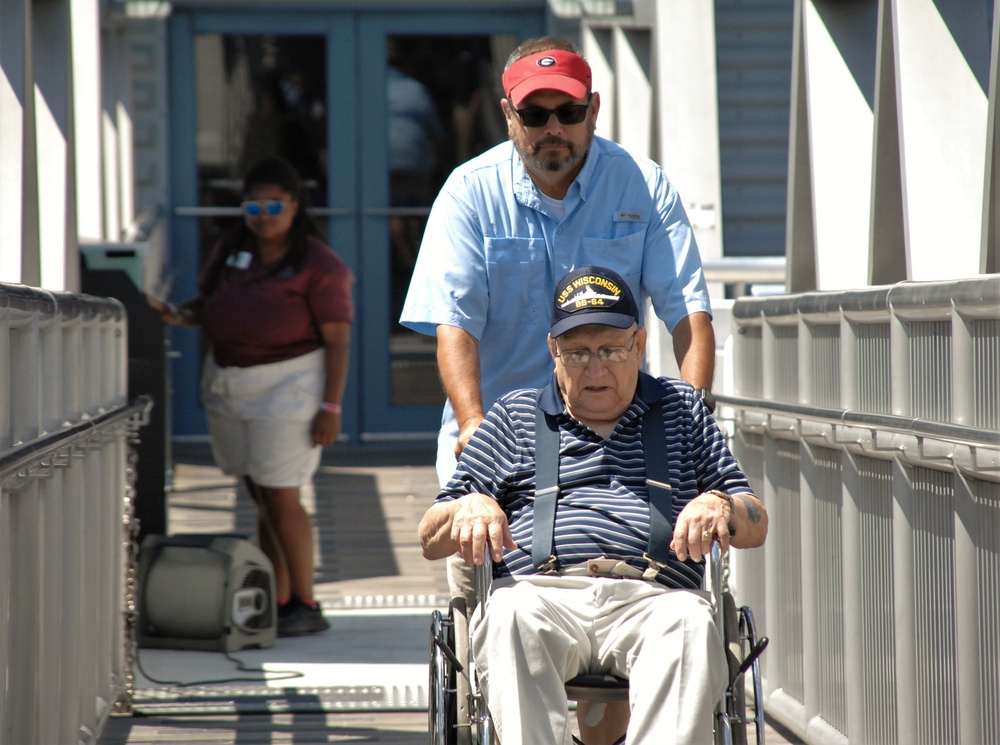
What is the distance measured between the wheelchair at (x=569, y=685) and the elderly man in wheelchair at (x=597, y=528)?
0.03 meters

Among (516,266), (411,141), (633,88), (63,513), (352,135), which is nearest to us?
(516,266)

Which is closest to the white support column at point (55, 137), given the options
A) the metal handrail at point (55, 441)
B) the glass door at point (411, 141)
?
the metal handrail at point (55, 441)

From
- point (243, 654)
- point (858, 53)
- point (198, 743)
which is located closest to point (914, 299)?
point (858, 53)

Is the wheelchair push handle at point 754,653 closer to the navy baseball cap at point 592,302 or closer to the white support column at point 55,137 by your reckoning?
the navy baseball cap at point 592,302

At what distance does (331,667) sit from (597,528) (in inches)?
108

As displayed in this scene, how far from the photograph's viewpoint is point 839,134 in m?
5.02

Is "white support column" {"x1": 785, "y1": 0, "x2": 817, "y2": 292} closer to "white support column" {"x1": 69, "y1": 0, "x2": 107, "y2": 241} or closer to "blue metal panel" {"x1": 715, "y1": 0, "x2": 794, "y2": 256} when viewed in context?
"blue metal panel" {"x1": 715, "y1": 0, "x2": 794, "y2": 256}

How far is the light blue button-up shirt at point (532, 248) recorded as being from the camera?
3689mm

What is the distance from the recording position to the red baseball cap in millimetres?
3430

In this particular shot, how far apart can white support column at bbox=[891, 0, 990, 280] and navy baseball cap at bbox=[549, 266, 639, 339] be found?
115 cm

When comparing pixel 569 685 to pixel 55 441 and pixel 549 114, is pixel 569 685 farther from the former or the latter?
pixel 55 441

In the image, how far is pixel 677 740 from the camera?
9.30 feet

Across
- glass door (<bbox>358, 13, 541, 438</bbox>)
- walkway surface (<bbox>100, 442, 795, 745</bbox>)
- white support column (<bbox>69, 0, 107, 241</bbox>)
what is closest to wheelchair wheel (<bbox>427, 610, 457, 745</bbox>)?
walkway surface (<bbox>100, 442, 795, 745</bbox>)

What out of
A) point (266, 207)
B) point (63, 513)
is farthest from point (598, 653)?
point (266, 207)
